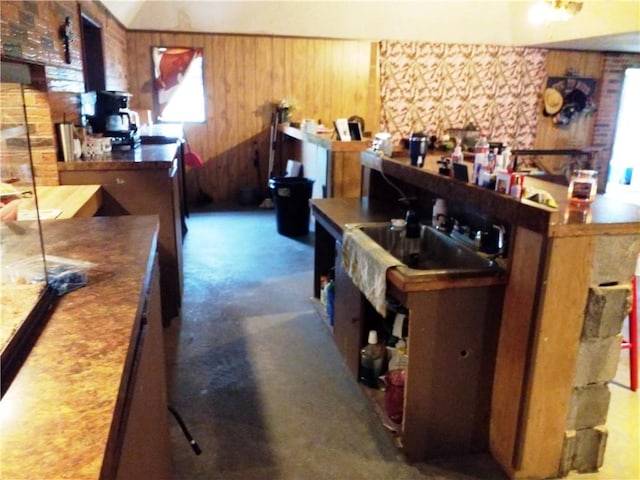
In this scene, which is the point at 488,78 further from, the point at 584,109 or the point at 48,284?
the point at 48,284

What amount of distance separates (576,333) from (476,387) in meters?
0.45

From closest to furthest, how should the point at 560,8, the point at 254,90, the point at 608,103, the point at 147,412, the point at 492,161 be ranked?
the point at 147,412, the point at 492,161, the point at 560,8, the point at 254,90, the point at 608,103

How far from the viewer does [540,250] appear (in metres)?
1.71

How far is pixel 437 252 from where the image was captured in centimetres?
252

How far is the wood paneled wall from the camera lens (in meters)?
6.56

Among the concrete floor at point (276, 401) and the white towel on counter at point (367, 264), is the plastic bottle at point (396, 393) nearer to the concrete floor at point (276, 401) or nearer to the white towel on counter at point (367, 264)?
the concrete floor at point (276, 401)

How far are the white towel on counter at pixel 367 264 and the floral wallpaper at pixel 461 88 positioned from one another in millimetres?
5044

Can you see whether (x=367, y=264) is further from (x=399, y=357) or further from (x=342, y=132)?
(x=342, y=132)

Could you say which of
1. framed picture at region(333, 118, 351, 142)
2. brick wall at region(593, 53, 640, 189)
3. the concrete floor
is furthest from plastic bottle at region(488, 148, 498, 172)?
brick wall at region(593, 53, 640, 189)

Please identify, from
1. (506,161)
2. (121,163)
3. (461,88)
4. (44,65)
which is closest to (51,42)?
(44,65)

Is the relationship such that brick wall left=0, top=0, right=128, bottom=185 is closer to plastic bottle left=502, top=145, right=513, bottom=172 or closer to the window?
plastic bottle left=502, top=145, right=513, bottom=172

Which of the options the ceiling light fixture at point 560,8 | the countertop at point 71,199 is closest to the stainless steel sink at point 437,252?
the countertop at point 71,199

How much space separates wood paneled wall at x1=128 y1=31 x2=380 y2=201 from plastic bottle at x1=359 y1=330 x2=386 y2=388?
15.7 feet

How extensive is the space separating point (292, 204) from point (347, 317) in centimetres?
262
